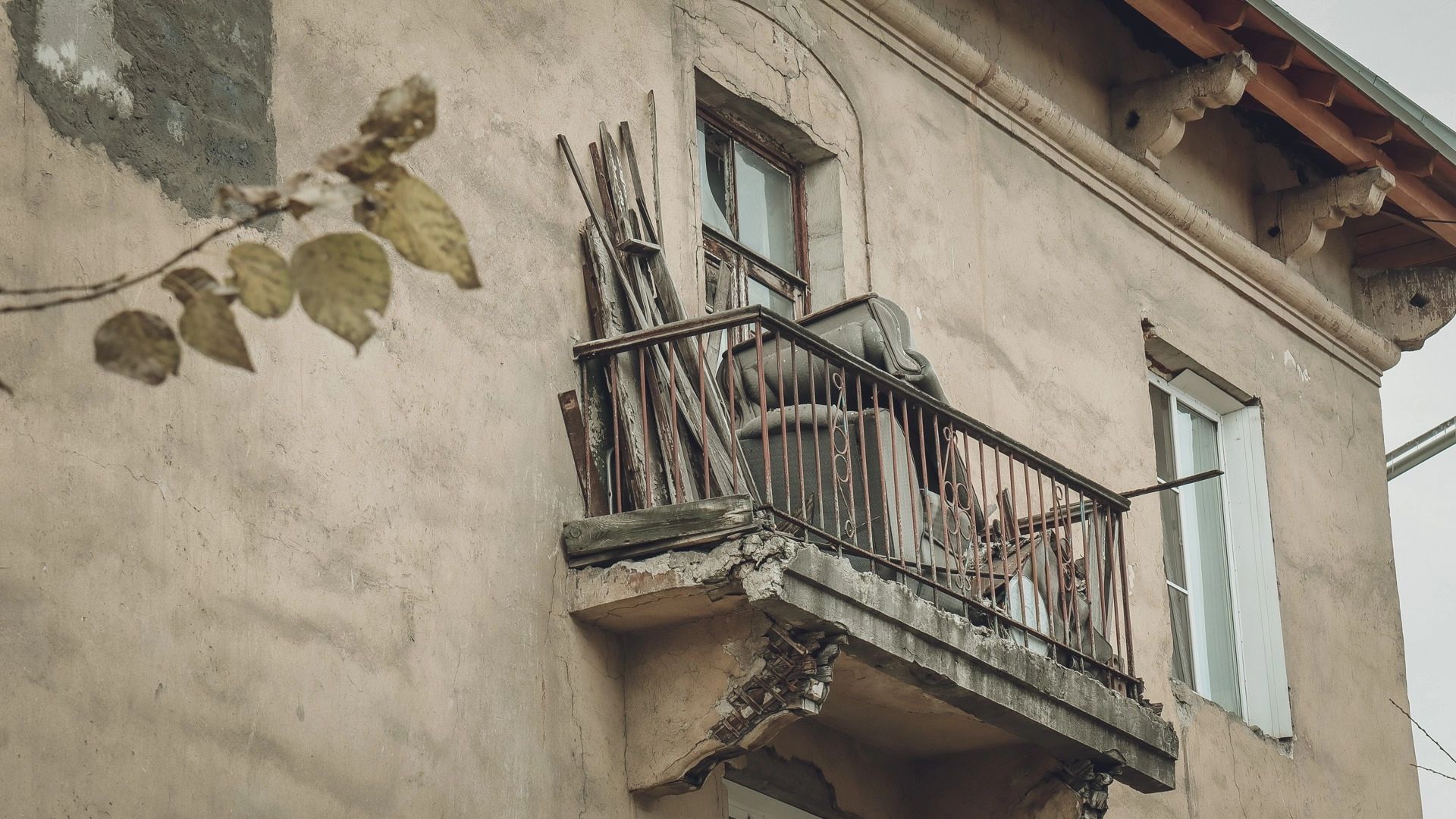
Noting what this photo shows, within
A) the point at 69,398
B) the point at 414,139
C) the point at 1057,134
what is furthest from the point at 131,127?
the point at 1057,134

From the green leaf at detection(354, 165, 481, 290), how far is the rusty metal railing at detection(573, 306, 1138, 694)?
13.5 ft

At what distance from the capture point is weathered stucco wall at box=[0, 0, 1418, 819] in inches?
228

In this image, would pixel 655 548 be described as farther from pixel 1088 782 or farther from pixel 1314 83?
pixel 1314 83

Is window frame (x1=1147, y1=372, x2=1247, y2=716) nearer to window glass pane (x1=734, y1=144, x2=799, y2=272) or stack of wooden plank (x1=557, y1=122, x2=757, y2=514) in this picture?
window glass pane (x1=734, y1=144, x2=799, y2=272)

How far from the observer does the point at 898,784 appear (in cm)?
883

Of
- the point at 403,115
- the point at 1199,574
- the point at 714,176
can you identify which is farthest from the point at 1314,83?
the point at 403,115

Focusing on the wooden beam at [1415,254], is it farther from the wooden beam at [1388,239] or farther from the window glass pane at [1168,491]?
the window glass pane at [1168,491]

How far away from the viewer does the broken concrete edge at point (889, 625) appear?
6953 millimetres

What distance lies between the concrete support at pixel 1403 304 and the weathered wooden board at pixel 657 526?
7.38m

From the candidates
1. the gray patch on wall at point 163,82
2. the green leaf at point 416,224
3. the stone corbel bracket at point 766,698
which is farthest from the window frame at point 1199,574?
the green leaf at point 416,224

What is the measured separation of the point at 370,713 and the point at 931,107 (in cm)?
484

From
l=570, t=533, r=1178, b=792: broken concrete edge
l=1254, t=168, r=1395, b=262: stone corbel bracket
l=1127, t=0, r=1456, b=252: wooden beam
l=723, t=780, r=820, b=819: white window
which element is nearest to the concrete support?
l=1127, t=0, r=1456, b=252: wooden beam

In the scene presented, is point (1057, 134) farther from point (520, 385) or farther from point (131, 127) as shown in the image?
point (131, 127)

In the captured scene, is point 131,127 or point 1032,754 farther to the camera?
point 1032,754
